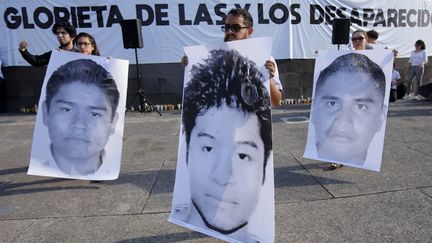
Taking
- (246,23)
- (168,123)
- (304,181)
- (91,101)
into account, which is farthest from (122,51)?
(246,23)

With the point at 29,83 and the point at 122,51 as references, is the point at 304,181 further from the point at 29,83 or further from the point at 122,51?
the point at 29,83

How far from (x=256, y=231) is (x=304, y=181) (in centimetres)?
179

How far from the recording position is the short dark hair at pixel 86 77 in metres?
3.94

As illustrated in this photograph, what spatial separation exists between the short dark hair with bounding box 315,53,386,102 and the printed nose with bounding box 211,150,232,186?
2.40 m

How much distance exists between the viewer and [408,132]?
6180 millimetres

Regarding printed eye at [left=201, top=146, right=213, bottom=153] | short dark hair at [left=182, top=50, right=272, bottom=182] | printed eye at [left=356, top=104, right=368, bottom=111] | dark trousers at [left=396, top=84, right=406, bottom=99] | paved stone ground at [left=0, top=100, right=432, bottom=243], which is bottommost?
paved stone ground at [left=0, top=100, right=432, bottom=243]

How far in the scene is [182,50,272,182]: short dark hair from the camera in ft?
7.79

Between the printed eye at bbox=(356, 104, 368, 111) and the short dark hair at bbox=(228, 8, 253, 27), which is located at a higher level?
the short dark hair at bbox=(228, 8, 253, 27)

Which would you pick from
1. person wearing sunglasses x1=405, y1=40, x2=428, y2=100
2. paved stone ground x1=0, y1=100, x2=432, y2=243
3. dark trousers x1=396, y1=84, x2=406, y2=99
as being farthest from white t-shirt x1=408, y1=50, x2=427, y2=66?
paved stone ground x1=0, y1=100, x2=432, y2=243

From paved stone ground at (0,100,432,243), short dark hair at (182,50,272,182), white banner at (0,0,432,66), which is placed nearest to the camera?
short dark hair at (182,50,272,182)

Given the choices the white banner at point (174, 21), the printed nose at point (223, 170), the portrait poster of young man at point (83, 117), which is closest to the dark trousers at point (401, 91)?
the white banner at point (174, 21)

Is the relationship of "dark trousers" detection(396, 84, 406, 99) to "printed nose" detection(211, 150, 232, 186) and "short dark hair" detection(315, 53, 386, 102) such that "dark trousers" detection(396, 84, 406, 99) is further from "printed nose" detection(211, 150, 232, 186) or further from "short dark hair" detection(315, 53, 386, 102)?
"printed nose" detection(211, 150, 232, 186)

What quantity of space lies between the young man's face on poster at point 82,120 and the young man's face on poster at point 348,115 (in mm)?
2578

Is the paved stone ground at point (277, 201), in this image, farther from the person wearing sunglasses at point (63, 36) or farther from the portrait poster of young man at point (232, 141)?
the person wearing sunglasses at point (63, 36)
